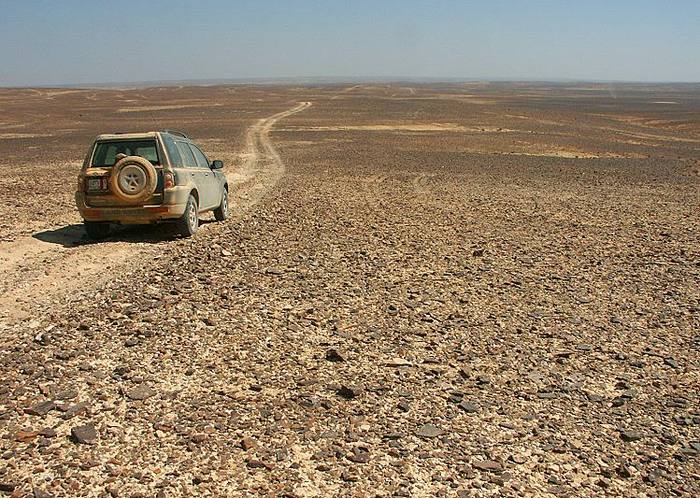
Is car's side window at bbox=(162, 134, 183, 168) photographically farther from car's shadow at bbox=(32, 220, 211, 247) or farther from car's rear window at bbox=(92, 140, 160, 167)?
car's shadow at bbox=(32, 220, 211, 247)

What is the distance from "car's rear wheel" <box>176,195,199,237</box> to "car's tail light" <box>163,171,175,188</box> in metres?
0.59

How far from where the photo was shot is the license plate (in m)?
10.3

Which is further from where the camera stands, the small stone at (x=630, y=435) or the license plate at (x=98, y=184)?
the license plate at (x=98, y=184)

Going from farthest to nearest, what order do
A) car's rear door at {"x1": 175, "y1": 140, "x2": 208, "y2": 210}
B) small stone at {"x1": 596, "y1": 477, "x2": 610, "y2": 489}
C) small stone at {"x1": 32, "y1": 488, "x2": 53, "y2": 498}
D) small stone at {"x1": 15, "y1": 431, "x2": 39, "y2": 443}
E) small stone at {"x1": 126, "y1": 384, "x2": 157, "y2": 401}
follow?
car's rear door at {"x1": 175, "y1": 140, "x2": 208, "y2": 210}, small stone at {"x1": 126, "y1": 384, "x2": 157, "y2": 401}, small stone at {"x1": 15, "y1": 431, "x2": 39, "y2": 443}, small stone at {"x1": 596, "y1": 477, "x2": 610, "y2": 489}, small stone at {"x1": 32, "y1": 488, "x2": 53, "y2": 498}

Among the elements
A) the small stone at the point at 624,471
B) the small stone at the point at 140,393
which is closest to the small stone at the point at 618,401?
the small stone at the point at 624,471

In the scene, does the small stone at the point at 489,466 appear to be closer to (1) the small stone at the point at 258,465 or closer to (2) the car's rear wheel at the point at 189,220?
(1) the small stone at the point at 258,465

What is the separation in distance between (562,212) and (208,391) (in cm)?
1096

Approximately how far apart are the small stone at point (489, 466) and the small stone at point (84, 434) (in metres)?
2.69

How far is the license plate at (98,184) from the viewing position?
33.8ft

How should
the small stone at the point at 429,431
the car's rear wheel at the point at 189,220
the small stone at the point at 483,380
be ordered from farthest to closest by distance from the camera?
the car's rear wheel at the point at 189,220, the small stone at the point at 483,380, the small stone at the point at 429,431

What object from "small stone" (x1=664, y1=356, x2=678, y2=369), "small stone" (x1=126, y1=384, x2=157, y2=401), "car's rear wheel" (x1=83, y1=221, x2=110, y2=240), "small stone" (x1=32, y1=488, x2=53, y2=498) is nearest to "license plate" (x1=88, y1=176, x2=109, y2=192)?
"car's rear wheel" (x1=83, y1=221, x2=110, y2=240)

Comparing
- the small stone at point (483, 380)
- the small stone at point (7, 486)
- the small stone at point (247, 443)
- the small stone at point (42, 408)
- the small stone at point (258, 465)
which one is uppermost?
the small stone at point (42, 408)

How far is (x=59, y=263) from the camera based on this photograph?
358 inches

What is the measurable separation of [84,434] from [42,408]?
0.57 metres
